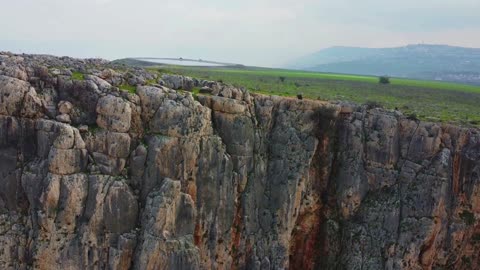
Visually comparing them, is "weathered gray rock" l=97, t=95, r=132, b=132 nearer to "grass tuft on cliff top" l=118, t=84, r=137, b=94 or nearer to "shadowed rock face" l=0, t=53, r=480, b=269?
"shadowed rock face" l=0, t=53, r=480, b=269

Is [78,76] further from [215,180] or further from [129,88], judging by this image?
[215,180]

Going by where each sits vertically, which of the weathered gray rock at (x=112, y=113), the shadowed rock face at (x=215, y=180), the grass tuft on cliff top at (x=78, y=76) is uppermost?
the grass tuft on cliff top at (x=78, y=76)

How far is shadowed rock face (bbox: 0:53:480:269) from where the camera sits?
140 feet

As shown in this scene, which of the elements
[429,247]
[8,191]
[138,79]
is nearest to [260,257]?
[429,247]

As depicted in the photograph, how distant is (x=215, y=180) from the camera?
48.5m

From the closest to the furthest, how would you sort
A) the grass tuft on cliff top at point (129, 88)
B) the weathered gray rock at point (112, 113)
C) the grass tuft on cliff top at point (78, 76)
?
the weathered gray rock at point (112, 113) → the grass tuft on cliff top at point (78, 76) → the grass tuft on cliff top at point (129, 88)

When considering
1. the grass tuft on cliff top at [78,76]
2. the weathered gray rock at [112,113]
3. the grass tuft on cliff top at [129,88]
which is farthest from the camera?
the grass tuft on cliff top at [129,88]

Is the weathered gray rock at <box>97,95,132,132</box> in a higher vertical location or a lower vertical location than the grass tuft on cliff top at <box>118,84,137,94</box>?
lower

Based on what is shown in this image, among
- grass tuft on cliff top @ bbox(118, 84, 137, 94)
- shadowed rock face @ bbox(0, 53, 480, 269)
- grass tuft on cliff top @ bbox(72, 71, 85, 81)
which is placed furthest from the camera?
grass tuft on cliff top @ bbox(118, 84, 137, 94)

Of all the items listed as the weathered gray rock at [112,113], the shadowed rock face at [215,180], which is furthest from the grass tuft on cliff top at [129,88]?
the weathered gray rock at [112,113]

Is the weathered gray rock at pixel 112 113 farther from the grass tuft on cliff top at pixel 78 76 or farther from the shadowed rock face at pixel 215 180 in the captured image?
the grass tuft on cliff top at pixel 78 76

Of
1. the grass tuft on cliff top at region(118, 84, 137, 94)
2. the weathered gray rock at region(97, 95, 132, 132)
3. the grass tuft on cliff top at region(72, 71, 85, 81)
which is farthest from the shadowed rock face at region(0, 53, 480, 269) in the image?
the grass tuft on cliff top at region(72, 71, 85, 81)

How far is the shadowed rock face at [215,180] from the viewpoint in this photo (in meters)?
42.7

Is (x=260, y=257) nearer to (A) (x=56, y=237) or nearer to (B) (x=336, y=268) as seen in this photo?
(B) (x=336, y=268)
